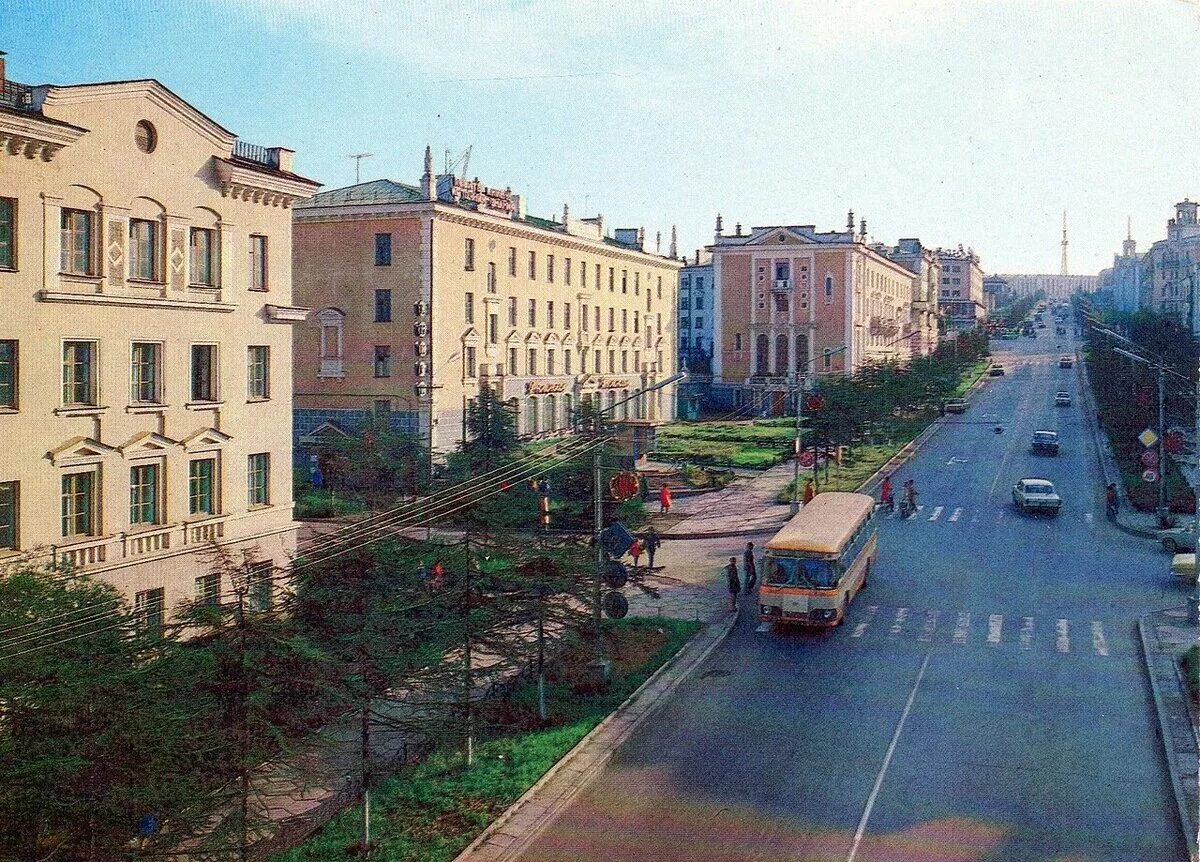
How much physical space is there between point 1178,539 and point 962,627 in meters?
13.7

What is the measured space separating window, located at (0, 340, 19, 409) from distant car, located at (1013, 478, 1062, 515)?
37.1 metres

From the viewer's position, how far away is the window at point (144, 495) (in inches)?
987

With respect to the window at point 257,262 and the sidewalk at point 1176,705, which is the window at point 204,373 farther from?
the sidewalk at point 1176,705

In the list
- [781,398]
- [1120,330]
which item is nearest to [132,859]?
[781,398]

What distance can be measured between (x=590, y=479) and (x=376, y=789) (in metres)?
15.5

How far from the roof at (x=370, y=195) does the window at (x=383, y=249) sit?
1506 millimetres

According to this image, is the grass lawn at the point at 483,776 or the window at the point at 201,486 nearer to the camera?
the grass lawn at the point at 483,776

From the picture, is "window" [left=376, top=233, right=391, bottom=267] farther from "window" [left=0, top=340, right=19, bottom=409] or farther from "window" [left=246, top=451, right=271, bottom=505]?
"window" [left=0, top=340, right=19, bottom=409]

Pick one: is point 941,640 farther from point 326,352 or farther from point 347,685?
point 326,352

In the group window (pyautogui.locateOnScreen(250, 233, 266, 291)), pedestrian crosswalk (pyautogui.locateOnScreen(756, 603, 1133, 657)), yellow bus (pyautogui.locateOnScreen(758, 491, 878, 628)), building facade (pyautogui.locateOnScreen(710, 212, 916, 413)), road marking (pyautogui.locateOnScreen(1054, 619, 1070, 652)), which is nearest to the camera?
road marking (pyautogui.locateOnScreen(1054, 619, 1070, 652))

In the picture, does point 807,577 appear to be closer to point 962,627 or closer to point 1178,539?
point 962,627

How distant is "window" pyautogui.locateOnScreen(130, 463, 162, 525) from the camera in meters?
25.1

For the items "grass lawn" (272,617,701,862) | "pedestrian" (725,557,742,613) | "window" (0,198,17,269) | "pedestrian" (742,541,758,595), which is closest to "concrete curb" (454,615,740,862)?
"grass lawn" (272,617,701,862)

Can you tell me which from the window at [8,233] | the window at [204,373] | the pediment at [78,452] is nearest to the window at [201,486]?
the window at [204,373]
